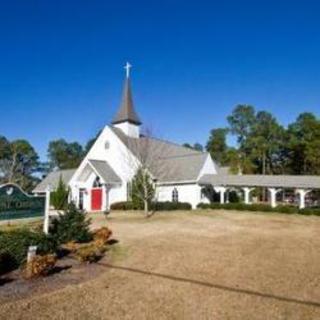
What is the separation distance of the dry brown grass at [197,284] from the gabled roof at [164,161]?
19.1m

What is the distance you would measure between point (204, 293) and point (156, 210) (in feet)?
76.5

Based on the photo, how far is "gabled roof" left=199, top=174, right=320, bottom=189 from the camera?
111 ft

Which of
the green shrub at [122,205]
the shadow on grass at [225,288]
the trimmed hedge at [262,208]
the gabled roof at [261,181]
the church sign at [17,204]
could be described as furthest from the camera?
the green shrub at [122,205]

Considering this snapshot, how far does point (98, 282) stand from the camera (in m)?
10.2

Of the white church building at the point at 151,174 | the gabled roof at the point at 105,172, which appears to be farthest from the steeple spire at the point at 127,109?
the gabled roof at the point at 105,172

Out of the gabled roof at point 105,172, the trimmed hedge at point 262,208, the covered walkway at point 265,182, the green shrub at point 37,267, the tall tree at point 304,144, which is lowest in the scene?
the green shrub at point 37,267

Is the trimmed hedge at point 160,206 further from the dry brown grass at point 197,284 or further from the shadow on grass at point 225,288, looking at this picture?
the shadow on grass at point 225,288

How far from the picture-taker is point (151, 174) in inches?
1366

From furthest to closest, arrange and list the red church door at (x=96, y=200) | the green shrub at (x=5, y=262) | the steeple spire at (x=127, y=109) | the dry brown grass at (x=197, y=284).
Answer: the steeple spire at (x=127, y=109) → the red church door at (x=96, y=200) → the green shrub at (x=5, y=262) → the dry brown grass at (x=197, y=284)

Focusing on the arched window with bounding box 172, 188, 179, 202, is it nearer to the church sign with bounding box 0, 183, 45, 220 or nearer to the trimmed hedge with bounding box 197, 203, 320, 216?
the trimmed hedge with bounding box 197, 203, 320, 216

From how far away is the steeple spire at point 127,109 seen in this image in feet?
134

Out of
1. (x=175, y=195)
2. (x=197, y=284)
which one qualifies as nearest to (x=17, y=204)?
(x=197, y=284)

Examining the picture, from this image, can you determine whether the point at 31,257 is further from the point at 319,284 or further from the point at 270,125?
the point at 270,125

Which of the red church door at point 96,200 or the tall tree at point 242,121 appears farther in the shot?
the tall tree at point 242,121
